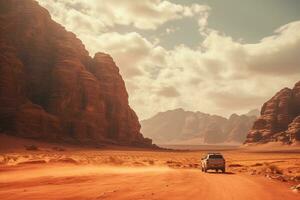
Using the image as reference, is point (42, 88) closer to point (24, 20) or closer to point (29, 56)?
point (29, 56)

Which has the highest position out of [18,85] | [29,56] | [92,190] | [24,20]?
[24,20]

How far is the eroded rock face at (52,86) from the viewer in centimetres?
7900

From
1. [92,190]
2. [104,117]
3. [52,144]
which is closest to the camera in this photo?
[92,190]

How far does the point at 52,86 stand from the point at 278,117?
111 meters

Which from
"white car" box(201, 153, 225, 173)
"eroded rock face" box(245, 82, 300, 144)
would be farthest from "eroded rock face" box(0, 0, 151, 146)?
"eroded rock face" box(245, 82, 300, 144)

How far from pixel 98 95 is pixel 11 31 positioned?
89.0 ft

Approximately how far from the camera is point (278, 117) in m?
166

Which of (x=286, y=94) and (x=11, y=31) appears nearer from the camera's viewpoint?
(x=11, y=31)

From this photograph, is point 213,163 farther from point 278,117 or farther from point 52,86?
point 278,117

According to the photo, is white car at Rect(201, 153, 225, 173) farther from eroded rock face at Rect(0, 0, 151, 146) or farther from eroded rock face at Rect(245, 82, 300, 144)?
eroded rock face at Rect(245, 82, 300, 144)

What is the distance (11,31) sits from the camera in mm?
91938

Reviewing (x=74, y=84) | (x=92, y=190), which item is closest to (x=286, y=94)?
(x=74, y=84)

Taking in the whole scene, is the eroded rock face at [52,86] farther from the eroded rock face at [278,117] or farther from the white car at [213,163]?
the eroded rock face at [278,117]

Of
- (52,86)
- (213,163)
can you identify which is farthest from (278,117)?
(213,163)
